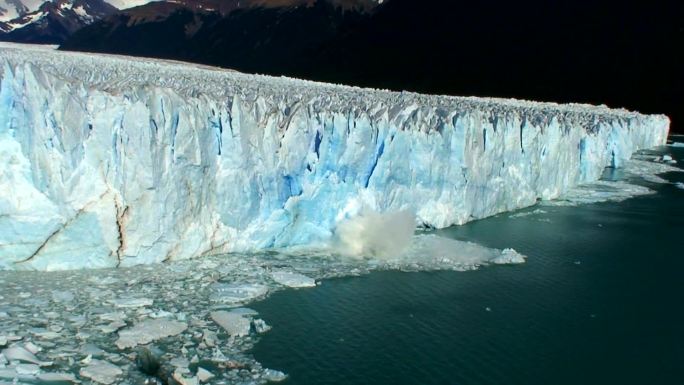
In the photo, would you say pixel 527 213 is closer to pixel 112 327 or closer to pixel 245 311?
pixel 245 311

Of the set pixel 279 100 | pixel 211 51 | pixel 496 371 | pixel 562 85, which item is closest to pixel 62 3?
pixel 211 51

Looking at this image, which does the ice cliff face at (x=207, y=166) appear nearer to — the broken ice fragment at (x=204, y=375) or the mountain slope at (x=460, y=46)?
the broken ice fragment at (x=204, y=375)

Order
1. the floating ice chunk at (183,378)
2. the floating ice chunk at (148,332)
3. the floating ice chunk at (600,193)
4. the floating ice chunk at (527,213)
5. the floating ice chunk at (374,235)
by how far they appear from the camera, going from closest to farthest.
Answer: the floating ice chunk at (183,378), the floating ice chunk at (148,332), the floating ice chunk at (374,235), the floating ice chunk at (527,213), the floating ice chunk at (600,193)

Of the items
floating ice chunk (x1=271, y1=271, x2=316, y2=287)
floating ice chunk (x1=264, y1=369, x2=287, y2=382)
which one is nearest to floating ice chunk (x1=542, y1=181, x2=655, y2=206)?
floating ice chunk (x1=271, y1=271, x2=316, y2=287)

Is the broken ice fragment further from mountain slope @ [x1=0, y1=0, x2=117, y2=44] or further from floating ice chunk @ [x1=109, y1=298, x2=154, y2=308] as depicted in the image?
mountain slope @ [x1=0, y1=0, x2=117, y2=44]

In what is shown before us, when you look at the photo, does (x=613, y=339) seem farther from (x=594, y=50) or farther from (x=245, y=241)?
(x=594, y=50)

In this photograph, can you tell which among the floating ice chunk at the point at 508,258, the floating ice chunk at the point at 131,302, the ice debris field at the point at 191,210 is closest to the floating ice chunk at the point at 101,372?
the ice debris field at the point at 191,210
